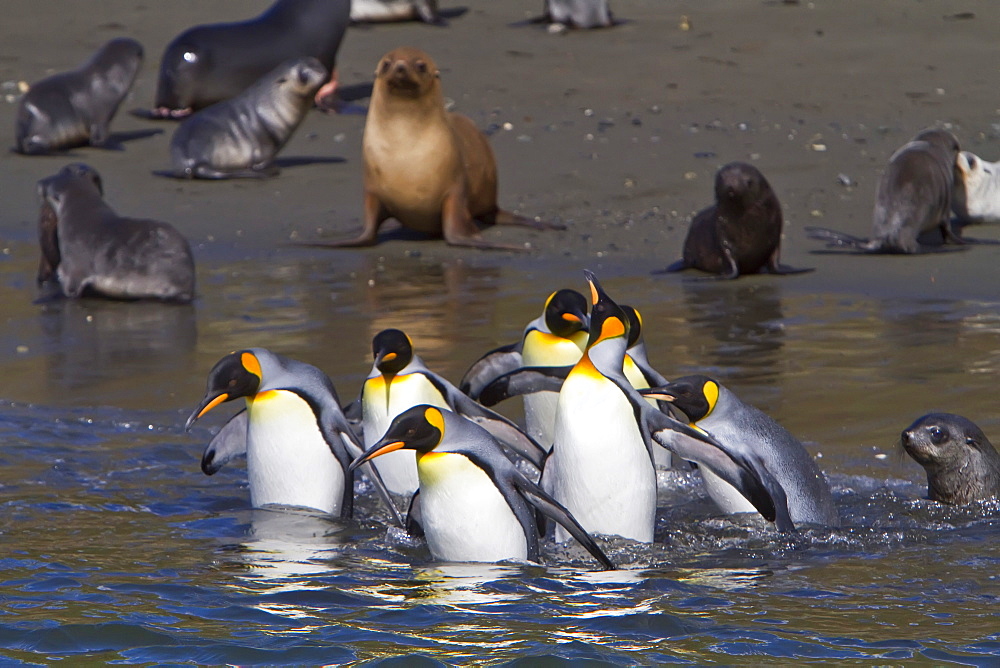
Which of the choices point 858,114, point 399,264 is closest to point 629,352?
point 399,264

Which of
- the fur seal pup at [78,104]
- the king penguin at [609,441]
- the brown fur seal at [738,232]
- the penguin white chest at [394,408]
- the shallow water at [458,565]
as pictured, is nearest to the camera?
the shallow water at [458,565]

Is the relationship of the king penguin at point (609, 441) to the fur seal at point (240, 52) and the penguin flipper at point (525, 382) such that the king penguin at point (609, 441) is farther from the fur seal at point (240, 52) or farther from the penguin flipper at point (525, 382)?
the fur seal at point (240, 52)

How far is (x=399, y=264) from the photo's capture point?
8555mm

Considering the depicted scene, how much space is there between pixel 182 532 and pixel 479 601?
112 centimetres

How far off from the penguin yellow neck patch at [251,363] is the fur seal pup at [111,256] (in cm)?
294

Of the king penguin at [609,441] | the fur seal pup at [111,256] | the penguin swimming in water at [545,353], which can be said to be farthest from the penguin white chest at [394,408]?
the fur seal pup at [111,256]

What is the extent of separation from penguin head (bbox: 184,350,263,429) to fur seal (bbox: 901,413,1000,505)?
79.9 inches

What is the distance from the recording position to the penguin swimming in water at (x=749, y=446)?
439 centimetres

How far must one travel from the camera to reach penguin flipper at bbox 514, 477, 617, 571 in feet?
12.9

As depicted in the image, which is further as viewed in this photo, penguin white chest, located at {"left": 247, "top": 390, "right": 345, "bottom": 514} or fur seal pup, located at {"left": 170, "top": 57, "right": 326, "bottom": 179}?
fur seal pup, located at {"left": 170, "top": 57, "right": 326, "bottom": 179}

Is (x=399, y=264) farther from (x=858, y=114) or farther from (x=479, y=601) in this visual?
(x=479, y=601)

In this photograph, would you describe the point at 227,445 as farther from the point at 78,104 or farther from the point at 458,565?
the point at 78,104

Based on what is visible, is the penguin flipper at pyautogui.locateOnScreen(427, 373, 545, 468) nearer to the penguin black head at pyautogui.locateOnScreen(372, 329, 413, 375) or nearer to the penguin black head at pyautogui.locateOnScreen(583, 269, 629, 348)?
the penguin black head at pyautogui.locateOnScreen(372, 329, 413, 375)

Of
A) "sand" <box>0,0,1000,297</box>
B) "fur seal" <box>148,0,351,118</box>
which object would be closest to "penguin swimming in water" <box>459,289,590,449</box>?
"sand" <box>0,0,1000,297</box>
